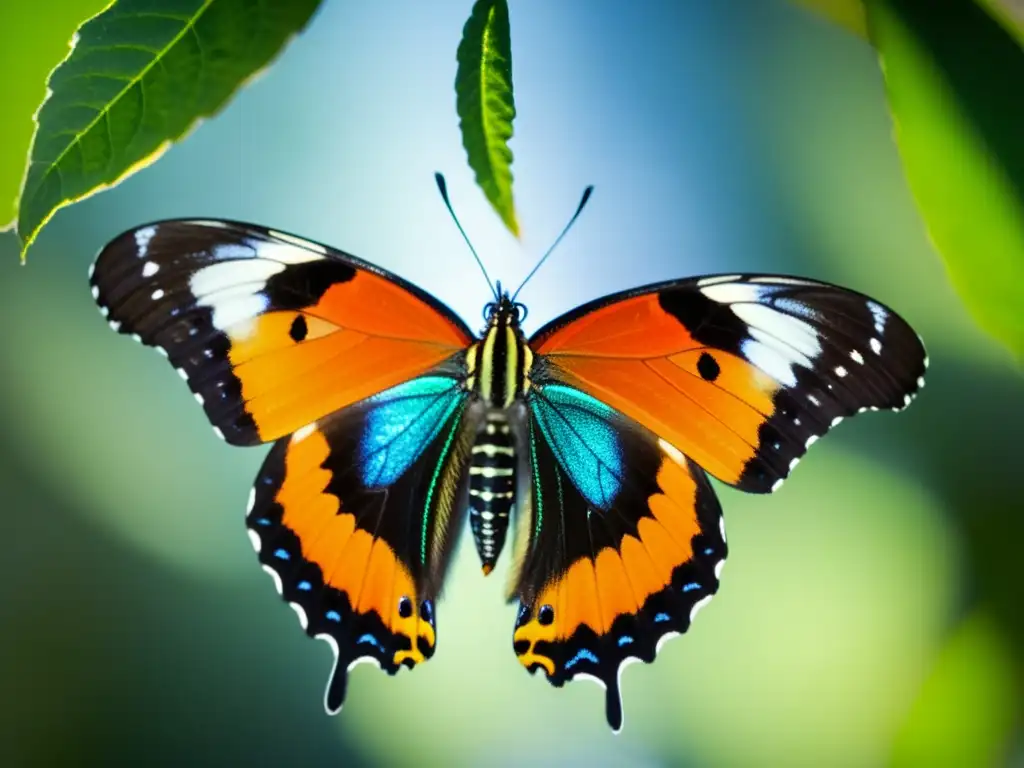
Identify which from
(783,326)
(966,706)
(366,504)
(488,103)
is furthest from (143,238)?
(966,706)

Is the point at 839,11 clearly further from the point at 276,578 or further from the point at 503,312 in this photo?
the point at 276,578

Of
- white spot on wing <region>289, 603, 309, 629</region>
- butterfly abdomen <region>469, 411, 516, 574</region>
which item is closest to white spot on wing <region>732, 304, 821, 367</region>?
butterfly abdomen <region>469, 411, 516, 574</region>

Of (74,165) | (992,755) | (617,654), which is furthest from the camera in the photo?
(992,755)

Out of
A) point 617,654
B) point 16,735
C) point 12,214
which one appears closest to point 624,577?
point 617,654

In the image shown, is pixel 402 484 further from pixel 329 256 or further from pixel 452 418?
pixel 329 256

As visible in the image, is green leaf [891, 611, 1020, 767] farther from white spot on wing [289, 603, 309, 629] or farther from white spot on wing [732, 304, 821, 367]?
white spot on wing [289, 603, 309, 629]

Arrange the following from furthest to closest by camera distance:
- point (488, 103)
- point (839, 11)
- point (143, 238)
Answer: point (143, 238) < point (839, 11) < point (488, 103)
